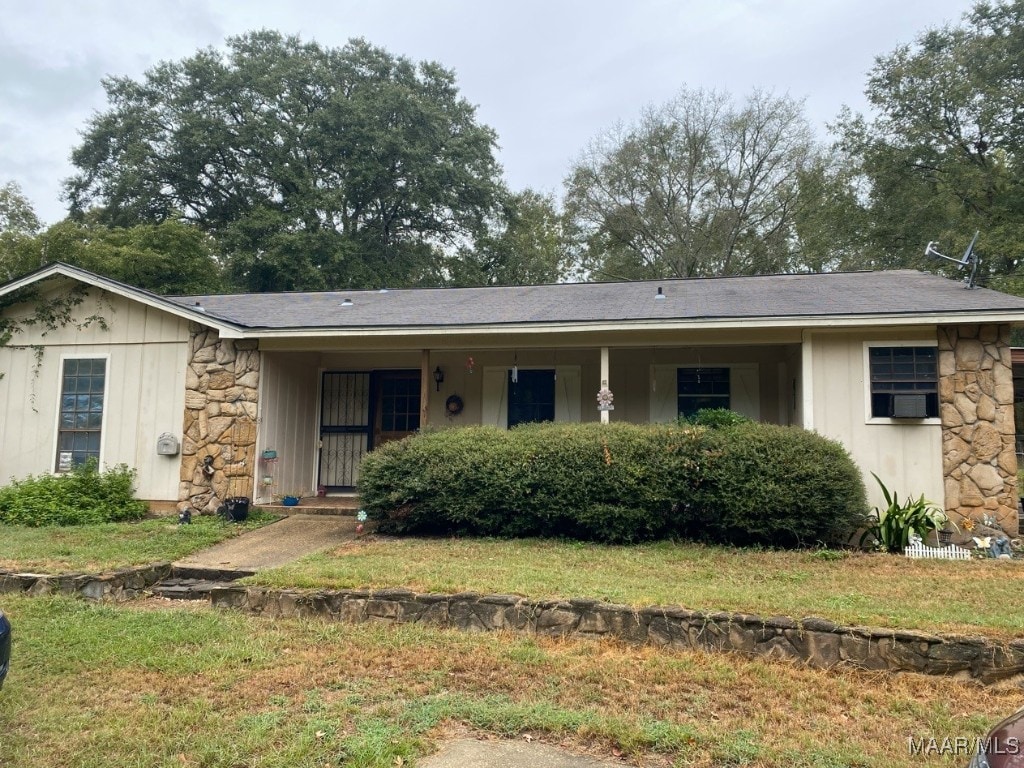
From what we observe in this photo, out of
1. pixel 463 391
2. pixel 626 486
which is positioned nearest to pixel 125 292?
pixel 463 391

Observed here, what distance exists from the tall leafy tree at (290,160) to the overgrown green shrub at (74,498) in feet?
49.2

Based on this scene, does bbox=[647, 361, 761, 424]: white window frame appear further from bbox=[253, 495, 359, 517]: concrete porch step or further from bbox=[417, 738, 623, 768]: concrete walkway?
bbox=[417, 738, 623, 768]: concrete walkway

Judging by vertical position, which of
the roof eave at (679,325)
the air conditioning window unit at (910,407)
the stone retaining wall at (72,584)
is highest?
the roof eave at (679,325)

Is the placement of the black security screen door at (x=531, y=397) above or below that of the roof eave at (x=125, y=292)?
below

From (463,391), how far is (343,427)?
87.2 inches

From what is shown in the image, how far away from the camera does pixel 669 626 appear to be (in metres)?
4.42

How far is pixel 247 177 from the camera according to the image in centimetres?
2592

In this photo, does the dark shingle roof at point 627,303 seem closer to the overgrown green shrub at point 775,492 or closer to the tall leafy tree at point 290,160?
the overgrown green shrub at point 775,492

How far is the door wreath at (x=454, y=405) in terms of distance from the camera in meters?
10.9

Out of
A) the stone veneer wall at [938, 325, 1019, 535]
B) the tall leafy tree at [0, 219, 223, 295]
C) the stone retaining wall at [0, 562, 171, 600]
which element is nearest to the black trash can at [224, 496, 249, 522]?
the stone retaining wall at [0, 562, 171, 600]

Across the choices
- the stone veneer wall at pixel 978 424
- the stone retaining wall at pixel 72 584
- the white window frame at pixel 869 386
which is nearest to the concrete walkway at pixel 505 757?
the stone retaining wall at pixel 72 584

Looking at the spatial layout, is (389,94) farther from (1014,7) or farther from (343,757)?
(343,757)

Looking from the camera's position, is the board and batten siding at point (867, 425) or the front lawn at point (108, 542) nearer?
the front lawn at point (108, 542)

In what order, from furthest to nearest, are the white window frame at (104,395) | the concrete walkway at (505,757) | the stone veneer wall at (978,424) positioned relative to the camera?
the white window frame at (104,395) < the stone veneer wall at (978,424) < the concrete walkway at (505,757)
